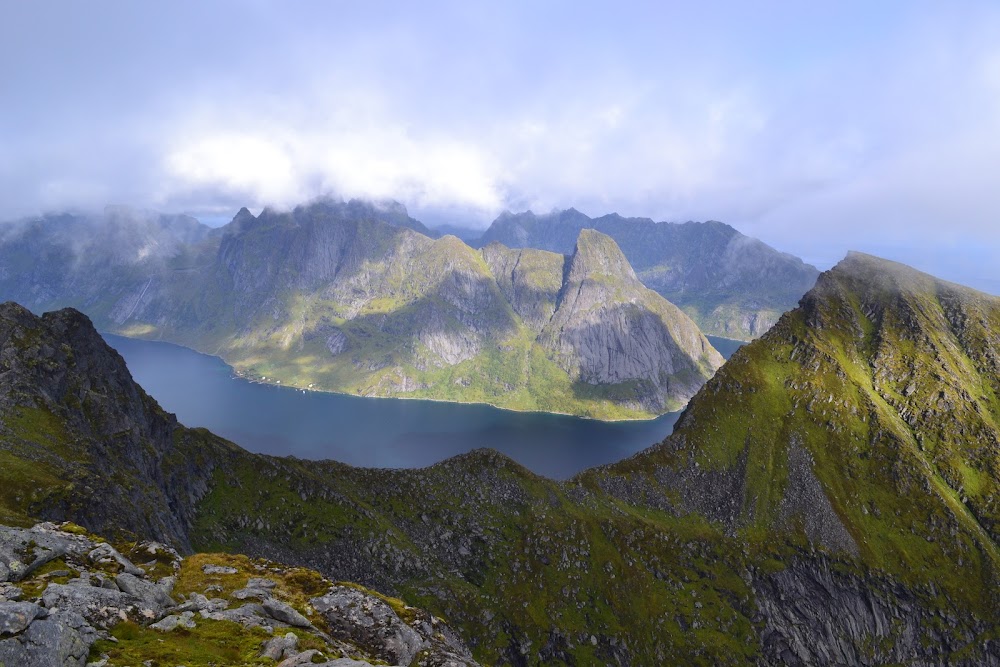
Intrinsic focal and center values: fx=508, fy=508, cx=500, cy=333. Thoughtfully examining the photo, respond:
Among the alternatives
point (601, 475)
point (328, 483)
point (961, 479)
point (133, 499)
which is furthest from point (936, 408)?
point (133, 499)

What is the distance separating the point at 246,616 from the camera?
3152 cm

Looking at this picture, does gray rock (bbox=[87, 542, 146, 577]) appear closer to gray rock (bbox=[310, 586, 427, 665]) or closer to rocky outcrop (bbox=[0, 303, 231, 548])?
gray rock (bbox=[310, 586, 427, 665])

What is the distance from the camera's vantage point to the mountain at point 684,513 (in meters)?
86.8

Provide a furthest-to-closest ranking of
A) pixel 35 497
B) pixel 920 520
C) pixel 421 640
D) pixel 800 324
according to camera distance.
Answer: pixel 800 324
pixel 920 520
pixel 35 497
pixel 421 640

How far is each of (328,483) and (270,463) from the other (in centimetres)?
1276

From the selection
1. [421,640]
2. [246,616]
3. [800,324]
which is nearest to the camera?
[246,616]

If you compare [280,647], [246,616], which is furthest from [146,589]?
[280,647]

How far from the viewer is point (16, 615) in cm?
2059

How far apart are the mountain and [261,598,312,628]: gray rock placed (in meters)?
31.0

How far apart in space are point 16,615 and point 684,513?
500ft

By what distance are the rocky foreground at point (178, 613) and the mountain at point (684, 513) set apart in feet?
79.3

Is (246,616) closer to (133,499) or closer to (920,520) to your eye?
(133,499)

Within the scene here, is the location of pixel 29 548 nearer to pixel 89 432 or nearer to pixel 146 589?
pixel 146 589

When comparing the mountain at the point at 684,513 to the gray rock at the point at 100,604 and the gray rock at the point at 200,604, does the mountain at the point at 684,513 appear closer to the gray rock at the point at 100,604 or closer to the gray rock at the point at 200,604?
the gray rock at the point at 200,604
